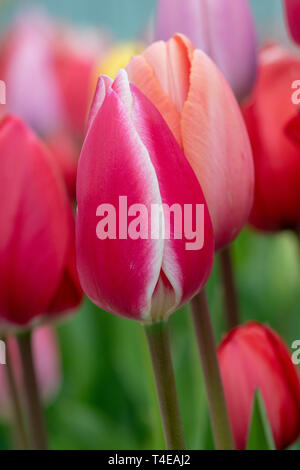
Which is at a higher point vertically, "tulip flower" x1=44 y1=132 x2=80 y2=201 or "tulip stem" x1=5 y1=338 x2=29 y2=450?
"tulip flower" x1=44 y1=132 x2=80 y2=201

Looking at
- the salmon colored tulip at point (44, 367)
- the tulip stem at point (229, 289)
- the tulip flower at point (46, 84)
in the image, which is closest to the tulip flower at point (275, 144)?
the tulip stem at point (229, 289)

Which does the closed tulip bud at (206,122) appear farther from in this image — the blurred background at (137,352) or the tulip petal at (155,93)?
the blurred background at (137,352)

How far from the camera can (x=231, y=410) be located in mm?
279

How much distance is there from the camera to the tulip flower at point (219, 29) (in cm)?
28

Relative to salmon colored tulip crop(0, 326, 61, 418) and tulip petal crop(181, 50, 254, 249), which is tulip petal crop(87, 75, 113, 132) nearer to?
tulip petal crop(181, 50, 254, 249)

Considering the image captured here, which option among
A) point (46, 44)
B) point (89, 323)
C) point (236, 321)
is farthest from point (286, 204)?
point (46, 44)

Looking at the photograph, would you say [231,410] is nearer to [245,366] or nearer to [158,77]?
[245,366]

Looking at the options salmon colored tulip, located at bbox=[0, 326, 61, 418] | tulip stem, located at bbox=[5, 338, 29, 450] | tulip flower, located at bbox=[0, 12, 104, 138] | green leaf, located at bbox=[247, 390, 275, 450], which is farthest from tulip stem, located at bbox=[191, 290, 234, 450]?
tulip flower, located at bbox=[0, 12, 104, 138]

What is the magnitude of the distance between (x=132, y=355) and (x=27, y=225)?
10.3 inches

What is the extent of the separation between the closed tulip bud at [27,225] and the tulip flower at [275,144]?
3.0 inches

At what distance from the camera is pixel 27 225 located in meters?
0.27

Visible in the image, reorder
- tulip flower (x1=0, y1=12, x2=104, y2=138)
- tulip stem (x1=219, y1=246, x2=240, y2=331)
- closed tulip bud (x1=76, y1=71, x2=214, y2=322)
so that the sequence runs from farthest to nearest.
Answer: tulip flower (x1=0, y1=12, x2=104, y2=138)
tulip stem (x1=219, y1=246, x2=240, y2=331)
closed tulip bud (x1=76, y1=71, x2=214, y2=322)

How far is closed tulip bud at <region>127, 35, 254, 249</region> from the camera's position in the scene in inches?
9.0

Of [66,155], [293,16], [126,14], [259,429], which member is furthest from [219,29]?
[126,14]
